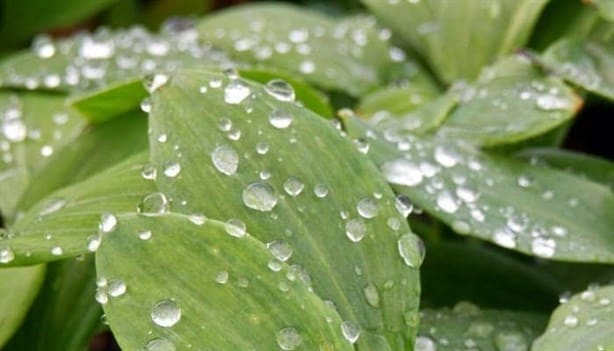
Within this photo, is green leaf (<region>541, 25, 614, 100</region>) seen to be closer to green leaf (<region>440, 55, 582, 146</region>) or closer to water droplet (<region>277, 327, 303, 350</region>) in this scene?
green leaf (<region>440, 55, 582, 146</region>)

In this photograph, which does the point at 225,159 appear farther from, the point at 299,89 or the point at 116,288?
the point at 299,89

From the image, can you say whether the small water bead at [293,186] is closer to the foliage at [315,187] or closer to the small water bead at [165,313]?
the foliage at [315,187]

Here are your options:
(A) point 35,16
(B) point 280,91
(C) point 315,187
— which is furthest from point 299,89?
(A) point 35,16

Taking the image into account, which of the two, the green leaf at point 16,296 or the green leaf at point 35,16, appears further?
the green leaf at point 35,16

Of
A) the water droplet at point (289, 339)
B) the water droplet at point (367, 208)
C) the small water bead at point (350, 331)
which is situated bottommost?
the small water bead at point (350, 331)

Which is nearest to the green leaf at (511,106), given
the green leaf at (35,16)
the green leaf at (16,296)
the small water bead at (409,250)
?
the small water bead at (409,250)

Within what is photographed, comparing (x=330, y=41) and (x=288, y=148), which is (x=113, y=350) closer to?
(x=330, y=41)

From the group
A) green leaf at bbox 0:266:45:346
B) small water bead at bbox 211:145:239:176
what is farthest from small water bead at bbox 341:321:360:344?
green leaf at bbox 0:266:45:346
